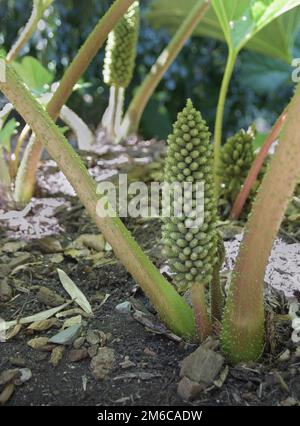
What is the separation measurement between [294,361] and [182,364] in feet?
0.53

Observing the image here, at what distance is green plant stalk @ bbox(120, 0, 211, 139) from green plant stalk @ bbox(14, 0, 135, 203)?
35 centimetres

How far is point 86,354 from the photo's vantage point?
1030 millimetres

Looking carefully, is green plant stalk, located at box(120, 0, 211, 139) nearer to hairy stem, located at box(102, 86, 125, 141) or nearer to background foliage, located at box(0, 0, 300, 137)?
hairy stem, located at box(102, 86, 125, 141)

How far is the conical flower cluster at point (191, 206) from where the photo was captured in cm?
93

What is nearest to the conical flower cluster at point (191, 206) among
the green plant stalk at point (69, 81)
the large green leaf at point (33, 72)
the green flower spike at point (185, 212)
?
the green flower spike at point (185, 212)

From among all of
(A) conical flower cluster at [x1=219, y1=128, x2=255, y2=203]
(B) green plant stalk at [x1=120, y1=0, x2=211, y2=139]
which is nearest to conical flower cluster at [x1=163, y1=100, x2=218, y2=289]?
(A) conical flower cluster at [x1=219, y1=128, x2=255, y2=203]

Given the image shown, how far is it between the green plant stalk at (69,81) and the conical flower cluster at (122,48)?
1.00 ft

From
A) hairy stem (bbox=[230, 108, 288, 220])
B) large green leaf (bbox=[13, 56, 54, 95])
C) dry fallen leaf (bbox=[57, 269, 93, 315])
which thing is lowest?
dry fallen leaf (bbox=[57, 269, 93, 315])

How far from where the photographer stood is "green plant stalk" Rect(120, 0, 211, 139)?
162cm
